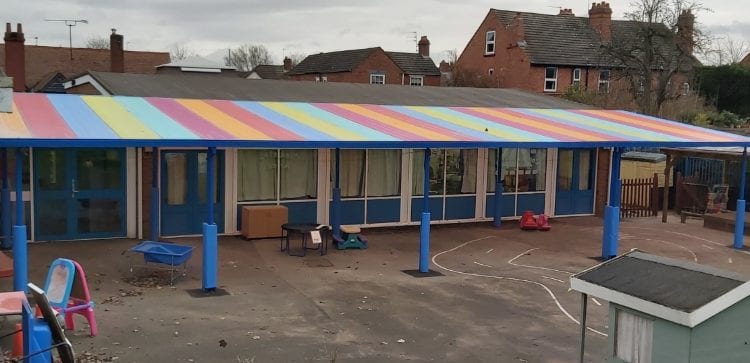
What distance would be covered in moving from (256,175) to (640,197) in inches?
440

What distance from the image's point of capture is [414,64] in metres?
46.1

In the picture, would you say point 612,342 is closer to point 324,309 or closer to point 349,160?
point 324,309

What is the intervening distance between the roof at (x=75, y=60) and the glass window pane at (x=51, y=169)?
28.7 meters

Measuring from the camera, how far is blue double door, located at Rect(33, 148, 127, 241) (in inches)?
499

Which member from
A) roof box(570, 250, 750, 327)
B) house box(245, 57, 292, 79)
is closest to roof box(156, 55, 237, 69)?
roof box(570, 250, 750, 327)

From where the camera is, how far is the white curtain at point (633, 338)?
4250 mm

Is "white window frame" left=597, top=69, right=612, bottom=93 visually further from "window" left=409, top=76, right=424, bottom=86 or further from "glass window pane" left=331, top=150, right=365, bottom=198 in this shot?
"glass window pane" left=331, top=150, right=365, bottom=198

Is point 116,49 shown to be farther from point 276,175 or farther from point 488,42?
point 488,42

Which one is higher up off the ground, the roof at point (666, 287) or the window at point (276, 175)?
the roof at point (666, 287)

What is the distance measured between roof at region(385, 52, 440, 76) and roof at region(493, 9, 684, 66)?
8.40 m

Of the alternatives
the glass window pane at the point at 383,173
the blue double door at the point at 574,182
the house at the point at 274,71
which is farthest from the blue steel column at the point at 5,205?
the house at the point at 274,71

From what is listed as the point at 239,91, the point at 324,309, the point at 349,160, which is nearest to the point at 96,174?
the point at 239,91

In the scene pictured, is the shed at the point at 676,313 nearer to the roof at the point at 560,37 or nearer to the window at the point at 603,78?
the window at the point at 603,78

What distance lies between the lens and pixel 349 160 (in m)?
15.6
